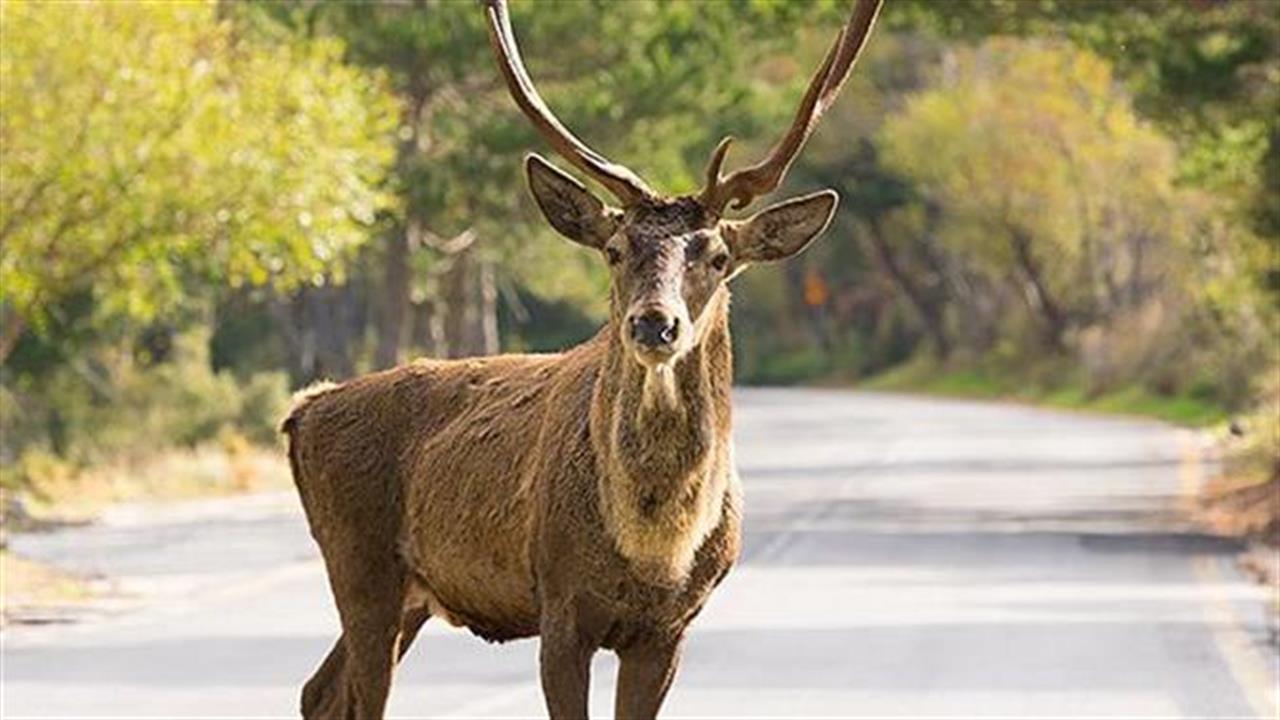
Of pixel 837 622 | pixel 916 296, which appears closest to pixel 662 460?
pixel 837 622

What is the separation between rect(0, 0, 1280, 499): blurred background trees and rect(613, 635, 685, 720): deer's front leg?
16.1 metres

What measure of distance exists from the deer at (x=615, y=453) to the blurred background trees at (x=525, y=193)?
14.9 metres

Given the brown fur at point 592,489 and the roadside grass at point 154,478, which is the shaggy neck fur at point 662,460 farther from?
the roadside grass at point 154,478

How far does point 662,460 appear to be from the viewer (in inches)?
407

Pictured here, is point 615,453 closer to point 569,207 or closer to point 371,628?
point 569,207

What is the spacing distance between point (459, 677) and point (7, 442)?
24.3m

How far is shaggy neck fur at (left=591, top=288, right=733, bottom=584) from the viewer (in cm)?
1030

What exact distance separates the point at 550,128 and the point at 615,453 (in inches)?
46.9

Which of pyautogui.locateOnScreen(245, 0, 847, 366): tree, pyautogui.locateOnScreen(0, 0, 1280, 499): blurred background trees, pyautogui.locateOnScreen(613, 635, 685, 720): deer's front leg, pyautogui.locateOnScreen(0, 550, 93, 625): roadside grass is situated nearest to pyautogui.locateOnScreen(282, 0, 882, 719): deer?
pyautogui.locateOnScreen(613, 635, 685, 720): deer's front leg

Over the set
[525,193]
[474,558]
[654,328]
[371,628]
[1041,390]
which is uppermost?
[654,328]

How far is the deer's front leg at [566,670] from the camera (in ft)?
34.1

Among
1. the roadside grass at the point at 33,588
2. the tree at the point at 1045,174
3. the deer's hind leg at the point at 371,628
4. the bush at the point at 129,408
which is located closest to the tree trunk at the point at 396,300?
the bush at the point at 129,408

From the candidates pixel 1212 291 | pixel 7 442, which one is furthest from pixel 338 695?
pixel 1212 291

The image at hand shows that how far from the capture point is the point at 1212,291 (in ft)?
151
